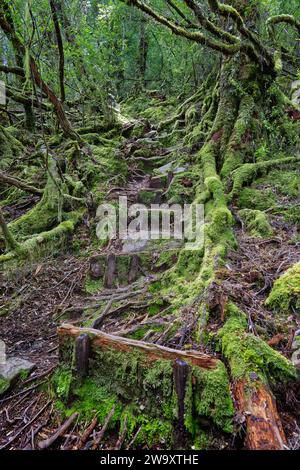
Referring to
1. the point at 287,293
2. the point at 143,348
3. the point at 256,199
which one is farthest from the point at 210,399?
the point at 256,199

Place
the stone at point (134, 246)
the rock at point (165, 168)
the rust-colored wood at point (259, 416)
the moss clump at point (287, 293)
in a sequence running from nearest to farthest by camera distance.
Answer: the rust-colored wood at point (259, 416) → the moss clump at point (287, 293) → the stone at point (134, 246) → the rock at point (165, 168)

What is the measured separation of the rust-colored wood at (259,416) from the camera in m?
1.94

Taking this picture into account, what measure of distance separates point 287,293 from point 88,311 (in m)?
2.51

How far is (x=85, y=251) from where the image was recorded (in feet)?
19.2

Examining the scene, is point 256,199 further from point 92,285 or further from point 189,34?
point 189,34

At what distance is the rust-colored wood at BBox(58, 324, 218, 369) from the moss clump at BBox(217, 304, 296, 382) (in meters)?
0.18

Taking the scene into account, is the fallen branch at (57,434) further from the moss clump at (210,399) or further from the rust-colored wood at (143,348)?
the moss clump at (210,399)

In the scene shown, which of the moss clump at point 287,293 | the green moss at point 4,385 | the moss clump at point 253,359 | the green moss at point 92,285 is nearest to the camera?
the moss clump at point 253,359

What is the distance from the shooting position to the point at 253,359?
2402 millimetres

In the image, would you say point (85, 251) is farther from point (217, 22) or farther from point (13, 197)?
point (217, 22)

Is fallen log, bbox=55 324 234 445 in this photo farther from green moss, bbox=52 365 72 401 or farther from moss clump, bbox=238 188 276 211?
moss clump, bbox=238 188 276 211

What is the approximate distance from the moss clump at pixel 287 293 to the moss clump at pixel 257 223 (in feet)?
3.98

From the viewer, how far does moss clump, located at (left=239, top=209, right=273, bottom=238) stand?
4.48 meters

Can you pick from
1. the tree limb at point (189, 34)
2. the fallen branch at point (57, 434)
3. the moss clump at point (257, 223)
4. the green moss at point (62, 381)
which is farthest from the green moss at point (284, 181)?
the fallen branch at point (57, 434)
